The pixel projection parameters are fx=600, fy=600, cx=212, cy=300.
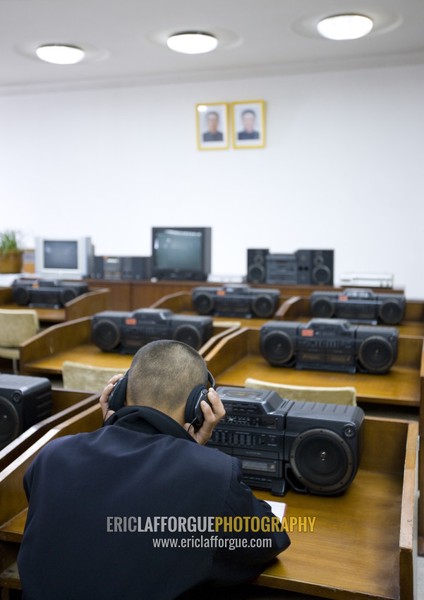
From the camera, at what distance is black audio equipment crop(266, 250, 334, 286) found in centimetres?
525

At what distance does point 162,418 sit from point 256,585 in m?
0.49

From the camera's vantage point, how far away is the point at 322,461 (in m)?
1.67

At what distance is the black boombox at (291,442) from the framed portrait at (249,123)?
519cm

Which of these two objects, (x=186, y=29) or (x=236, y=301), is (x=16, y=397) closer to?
(x=236, y=301)

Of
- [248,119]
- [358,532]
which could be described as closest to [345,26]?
[248,119]

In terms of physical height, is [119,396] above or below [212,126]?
below

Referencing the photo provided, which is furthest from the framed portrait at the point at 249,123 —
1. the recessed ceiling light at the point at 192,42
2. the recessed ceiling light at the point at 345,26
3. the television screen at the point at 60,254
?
the television screen at the point at 60,254

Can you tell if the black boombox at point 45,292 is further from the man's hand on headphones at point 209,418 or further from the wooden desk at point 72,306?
the man's hand on headphones at point 209,418

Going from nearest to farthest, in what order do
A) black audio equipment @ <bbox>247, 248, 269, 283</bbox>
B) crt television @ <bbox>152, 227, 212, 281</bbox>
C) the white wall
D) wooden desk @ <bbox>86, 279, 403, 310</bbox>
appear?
black audio equipment @ <bbox>247, 248, 269, 283</bbox> < wooden desk @ <bbox>86, 279, 403, 310</bbox> < crt television @ <bbox>152, 227, 212, 281</bbox> < the white wall

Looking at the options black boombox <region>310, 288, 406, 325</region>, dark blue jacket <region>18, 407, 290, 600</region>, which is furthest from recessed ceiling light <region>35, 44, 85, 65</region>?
dark blue jacket <region>18, 407, 290, 600</region>

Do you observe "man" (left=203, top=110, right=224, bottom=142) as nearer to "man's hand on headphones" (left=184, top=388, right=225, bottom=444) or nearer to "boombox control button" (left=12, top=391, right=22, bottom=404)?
"boombox control button" (left=12, top=391, right=22, bottom=404)

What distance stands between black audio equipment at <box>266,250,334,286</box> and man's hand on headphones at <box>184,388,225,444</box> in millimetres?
4082

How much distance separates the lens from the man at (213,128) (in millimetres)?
6699

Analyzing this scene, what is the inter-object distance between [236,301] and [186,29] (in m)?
2.45
